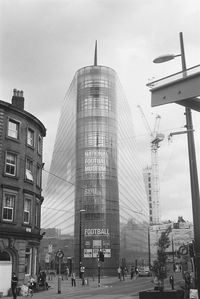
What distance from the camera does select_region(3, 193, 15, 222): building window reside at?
117 ft

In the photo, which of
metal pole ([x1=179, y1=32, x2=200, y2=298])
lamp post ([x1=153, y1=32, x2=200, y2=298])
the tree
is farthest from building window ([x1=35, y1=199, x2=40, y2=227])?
metal pole ([x1=179, y1=32, x2=200, y2=298])

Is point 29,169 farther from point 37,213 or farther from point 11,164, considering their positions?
point 37,213

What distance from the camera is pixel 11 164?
37562 mm

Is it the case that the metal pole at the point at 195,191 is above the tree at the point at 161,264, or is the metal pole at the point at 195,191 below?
above

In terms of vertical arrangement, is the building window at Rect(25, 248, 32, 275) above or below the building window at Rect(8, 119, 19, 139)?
below

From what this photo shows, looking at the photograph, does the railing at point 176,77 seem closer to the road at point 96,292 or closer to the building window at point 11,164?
the road at point 96,292

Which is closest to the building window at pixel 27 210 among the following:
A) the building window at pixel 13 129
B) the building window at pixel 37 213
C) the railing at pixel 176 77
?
the building window at pixel 37 213

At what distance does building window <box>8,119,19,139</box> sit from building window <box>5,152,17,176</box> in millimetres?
1781

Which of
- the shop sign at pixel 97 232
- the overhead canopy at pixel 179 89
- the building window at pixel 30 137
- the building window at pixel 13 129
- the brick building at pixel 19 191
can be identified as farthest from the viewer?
the shop sign at pixel 97 232

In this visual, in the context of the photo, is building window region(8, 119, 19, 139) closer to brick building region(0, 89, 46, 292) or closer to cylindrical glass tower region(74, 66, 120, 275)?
brick building region(0, 89, 46, 292)

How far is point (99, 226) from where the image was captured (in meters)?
99.1

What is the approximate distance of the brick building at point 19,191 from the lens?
1399 inches

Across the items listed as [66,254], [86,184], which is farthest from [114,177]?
[66,254]

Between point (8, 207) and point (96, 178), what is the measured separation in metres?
64.8
